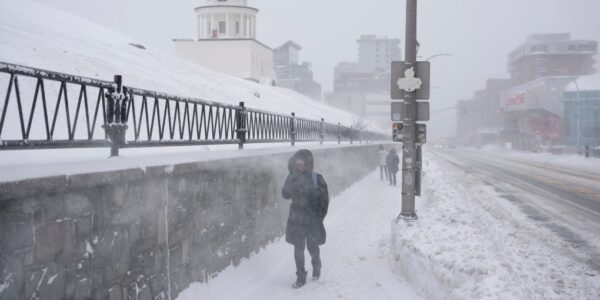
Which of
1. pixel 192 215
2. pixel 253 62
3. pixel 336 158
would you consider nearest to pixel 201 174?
pixel 192 215

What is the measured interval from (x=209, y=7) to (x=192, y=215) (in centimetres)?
6074

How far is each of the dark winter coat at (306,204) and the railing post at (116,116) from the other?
2.73m

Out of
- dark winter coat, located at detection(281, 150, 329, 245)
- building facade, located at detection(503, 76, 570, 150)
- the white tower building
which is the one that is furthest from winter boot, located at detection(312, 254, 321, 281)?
building facade, located at detection(503, 76, 570, 150)

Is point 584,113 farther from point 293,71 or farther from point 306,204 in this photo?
point 293,71

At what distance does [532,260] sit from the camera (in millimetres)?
7289

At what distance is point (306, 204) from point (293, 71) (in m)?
107

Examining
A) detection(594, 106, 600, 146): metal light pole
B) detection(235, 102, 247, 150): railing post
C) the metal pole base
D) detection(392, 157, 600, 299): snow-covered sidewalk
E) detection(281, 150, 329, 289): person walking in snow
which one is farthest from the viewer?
detection(594, 106, 600, 146): metal light pole

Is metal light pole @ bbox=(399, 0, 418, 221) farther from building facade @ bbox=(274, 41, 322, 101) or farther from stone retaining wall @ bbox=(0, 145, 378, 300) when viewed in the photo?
building facade @ bbox=(274, 41, 322, 101)

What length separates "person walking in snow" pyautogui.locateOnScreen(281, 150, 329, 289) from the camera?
6.80 m

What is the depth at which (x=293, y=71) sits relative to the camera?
112m

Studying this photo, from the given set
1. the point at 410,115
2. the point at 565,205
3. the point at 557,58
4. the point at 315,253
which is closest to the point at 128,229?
the point at 315,253

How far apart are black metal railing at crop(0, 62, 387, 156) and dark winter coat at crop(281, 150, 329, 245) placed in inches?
57.8

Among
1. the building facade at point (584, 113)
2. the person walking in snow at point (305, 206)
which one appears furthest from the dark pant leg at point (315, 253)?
the building facade at point (584, 113)

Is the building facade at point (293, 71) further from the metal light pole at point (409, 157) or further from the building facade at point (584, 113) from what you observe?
the metal light pole at point (409, 157)
